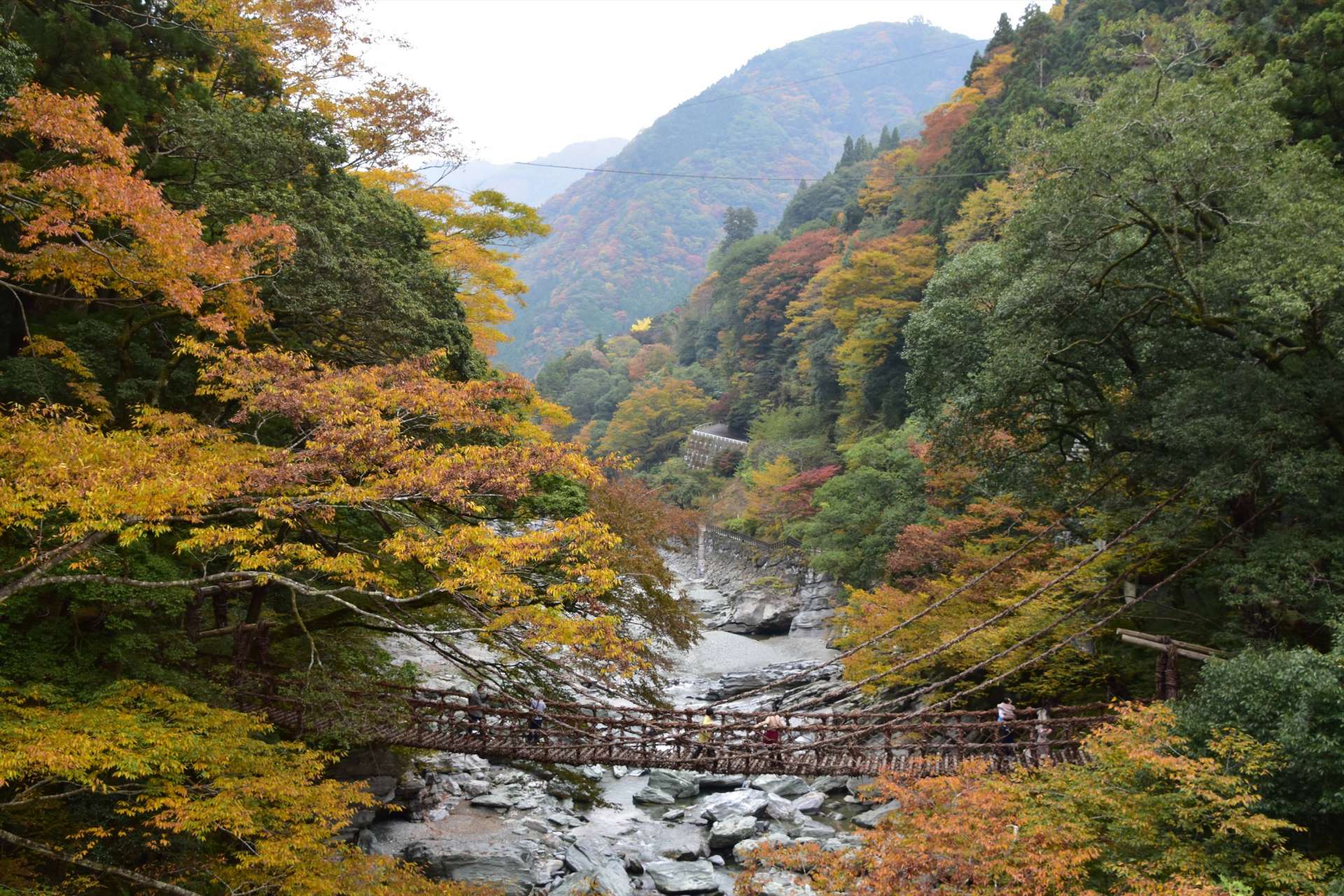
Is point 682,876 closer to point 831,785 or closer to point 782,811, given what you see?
point 782,811

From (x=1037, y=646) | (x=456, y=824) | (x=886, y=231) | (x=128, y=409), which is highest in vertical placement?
(x=886, y=231)

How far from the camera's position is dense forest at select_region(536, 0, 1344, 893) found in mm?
5316

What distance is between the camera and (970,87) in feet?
82.8

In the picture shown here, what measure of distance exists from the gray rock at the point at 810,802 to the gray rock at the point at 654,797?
182 cm

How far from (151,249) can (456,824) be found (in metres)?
7.65

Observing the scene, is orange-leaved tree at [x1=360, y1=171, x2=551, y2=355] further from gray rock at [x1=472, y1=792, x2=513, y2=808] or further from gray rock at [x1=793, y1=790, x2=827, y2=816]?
gray rock at [x1=793, y1=790, x2=827, y2=816]

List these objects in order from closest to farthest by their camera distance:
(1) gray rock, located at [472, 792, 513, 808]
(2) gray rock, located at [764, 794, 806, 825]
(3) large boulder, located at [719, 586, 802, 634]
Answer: (2) gray rock, located at [764, 794, 806, 825]
(1) gray rock, located at [472, 792, 513, 808]
(3) large boulder, located at [719, 586, 802, 634]

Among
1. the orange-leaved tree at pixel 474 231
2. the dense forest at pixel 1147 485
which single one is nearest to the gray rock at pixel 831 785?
the dense forest at pixel 1147 485

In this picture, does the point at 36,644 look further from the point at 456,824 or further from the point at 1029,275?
the point at 1029,275

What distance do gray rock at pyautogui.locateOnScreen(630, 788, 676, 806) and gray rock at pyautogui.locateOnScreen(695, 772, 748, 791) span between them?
0.56 metres

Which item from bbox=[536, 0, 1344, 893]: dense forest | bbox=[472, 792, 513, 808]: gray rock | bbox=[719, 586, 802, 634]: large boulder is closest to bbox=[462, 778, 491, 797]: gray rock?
bbox=[472, 792, 513, 808]: gray rock

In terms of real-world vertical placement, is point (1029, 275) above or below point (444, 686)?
above

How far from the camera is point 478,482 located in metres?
5.79

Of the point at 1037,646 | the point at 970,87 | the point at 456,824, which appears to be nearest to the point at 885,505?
the point at 1037,646
